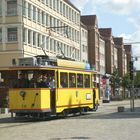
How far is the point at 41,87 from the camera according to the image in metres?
28.1

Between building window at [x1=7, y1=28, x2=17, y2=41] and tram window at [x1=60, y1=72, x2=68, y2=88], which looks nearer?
tram window at [x1=60, y1=72, x2=68, y2=88]

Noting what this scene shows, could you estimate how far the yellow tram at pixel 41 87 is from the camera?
2786 cm

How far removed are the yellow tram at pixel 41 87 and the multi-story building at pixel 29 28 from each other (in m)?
30.6

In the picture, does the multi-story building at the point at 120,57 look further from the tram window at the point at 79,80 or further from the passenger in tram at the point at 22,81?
the passenger in tram at the point at 22,81

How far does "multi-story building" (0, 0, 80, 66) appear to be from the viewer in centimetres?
6938

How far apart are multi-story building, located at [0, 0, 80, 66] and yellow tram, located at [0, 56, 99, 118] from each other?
3058 centimetres

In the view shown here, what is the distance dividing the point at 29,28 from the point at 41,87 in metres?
44.6

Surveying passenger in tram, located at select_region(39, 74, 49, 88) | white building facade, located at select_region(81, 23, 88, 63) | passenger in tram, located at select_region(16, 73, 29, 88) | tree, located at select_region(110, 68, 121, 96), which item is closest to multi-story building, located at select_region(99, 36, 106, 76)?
tree, located at select_region(110, 68, 121, 96)

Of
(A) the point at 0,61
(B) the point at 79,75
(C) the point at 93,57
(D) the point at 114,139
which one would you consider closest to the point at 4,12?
(A) the point at 0,61

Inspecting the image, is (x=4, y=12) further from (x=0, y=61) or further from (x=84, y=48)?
(x=84, y=48)

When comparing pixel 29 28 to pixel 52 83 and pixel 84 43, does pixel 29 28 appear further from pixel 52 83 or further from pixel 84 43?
pixel 52 83

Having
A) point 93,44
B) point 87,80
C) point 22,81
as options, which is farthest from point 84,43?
point 22,81

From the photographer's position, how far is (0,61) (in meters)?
69.1

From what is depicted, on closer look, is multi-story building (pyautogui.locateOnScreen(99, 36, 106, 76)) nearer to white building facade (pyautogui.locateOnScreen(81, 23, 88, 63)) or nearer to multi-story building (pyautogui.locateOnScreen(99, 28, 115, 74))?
multi-story building (pyautogui.locateOnScreen(99, 28, 115, 74))
